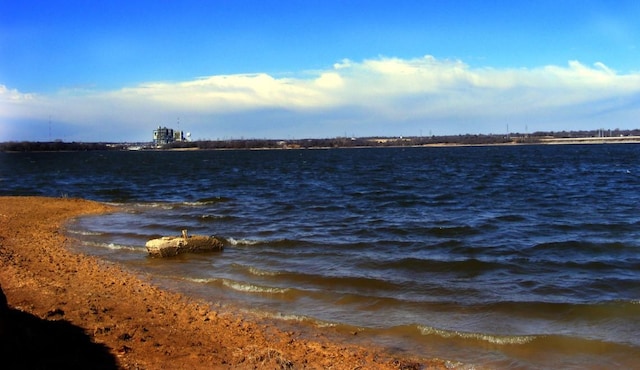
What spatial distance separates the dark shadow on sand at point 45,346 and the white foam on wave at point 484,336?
4683 millimetres

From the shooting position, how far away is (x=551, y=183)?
128 ft

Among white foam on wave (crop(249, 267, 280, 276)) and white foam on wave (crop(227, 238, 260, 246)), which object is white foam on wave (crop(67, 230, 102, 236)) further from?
white foam on wave (crop(249, 267, 280, 276))

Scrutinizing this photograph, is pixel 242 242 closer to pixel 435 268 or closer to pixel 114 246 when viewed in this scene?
pixel 114 246

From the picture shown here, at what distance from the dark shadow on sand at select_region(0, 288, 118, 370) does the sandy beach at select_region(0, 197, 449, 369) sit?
0.01m

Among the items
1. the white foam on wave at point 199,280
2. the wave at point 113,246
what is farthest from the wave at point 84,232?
the white foam on wave at point 199,280

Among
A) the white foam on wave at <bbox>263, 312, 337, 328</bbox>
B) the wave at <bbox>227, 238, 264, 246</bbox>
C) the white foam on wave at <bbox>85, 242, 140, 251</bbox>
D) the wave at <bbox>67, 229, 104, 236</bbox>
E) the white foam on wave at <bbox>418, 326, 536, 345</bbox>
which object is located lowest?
the white foam on wave at <bbox>418, 326, 536, 345</bbox>

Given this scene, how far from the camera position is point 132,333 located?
7668 mm

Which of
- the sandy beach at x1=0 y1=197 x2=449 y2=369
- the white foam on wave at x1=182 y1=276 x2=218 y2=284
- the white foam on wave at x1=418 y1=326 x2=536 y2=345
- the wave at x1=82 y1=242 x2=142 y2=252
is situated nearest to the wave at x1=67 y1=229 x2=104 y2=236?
the wave at x1=82 y1=242 x2=142 y2=252

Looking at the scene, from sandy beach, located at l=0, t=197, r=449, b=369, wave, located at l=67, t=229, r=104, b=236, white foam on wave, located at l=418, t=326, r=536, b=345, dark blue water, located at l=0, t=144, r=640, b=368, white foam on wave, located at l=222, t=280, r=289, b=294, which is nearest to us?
sandy beach, located at l=0, t=197, r=449, b=369

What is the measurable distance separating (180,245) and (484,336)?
897 cm

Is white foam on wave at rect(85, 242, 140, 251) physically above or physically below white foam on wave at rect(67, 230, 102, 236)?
below

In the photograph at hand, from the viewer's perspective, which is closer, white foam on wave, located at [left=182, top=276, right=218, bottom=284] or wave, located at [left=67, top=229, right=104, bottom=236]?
white foam on wave, located at [left=182, top=276, right=218, bottom=284]

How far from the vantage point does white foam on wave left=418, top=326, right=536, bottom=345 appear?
26.4 ft

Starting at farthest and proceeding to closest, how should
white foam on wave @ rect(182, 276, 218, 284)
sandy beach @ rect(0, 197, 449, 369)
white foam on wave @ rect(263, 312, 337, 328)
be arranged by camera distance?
white foam on wave @ rect(182, 276, 218, 284), white foam on wave @ rect(263, 312, 337, 328), sandy beach @ rect(0, 197, 449, 369)
